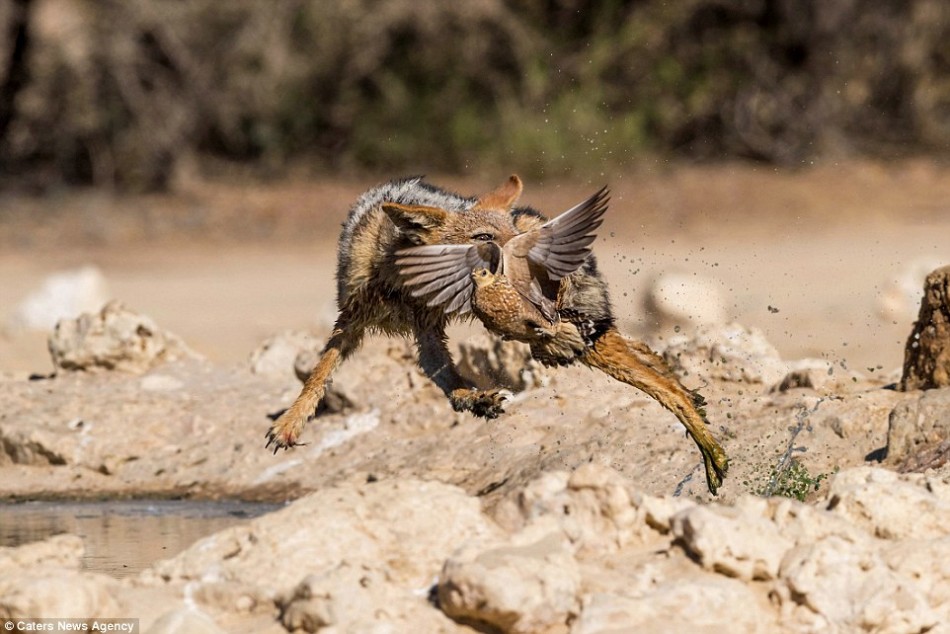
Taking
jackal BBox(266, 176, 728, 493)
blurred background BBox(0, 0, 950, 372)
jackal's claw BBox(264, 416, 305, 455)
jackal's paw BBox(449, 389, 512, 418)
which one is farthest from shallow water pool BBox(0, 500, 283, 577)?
blurred background BBox(0, 0, 950, 372)

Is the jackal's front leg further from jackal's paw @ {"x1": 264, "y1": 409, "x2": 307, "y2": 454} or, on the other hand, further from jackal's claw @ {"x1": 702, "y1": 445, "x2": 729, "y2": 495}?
jackal's claw @ {"x1": 702, "y1": 445, "x2": 729, "y2": 495}

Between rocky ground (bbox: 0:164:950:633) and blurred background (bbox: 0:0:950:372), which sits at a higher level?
blurred background (bbox: 0:0:950:372)

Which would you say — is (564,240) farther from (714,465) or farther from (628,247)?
(628,247)

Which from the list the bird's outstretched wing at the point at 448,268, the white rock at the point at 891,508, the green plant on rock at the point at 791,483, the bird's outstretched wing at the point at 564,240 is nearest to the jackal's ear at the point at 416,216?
the bird's outstretched wing at the point at 448,268

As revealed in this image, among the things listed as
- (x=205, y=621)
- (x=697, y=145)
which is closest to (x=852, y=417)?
(x=205, y=621)

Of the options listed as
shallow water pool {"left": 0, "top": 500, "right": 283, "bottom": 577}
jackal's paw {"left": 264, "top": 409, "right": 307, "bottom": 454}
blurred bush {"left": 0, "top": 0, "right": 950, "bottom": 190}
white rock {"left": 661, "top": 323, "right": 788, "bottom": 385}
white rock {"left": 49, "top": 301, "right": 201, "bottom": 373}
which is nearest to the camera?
shallow water pool {"left": 0, "top": 500, "right": 283, "bottom": 577}

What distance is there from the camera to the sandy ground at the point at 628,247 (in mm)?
12227

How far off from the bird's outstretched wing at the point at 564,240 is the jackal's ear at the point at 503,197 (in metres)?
0.53

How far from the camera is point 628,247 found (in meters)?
16.7

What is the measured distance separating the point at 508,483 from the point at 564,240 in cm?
191

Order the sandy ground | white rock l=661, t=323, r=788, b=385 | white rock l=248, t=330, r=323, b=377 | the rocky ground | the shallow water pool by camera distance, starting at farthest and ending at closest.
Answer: the sandy ground, white rock l=248, t=330, r=323, b=377, white rock l=661, t=323, r=788, b=385, the shallow water pool, the rocky ground

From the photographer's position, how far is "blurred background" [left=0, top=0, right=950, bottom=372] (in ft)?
60.5

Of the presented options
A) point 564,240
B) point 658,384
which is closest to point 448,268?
point 564,240

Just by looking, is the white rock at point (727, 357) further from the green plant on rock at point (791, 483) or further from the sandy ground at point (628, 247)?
the sandy ground at point (628, 247)
